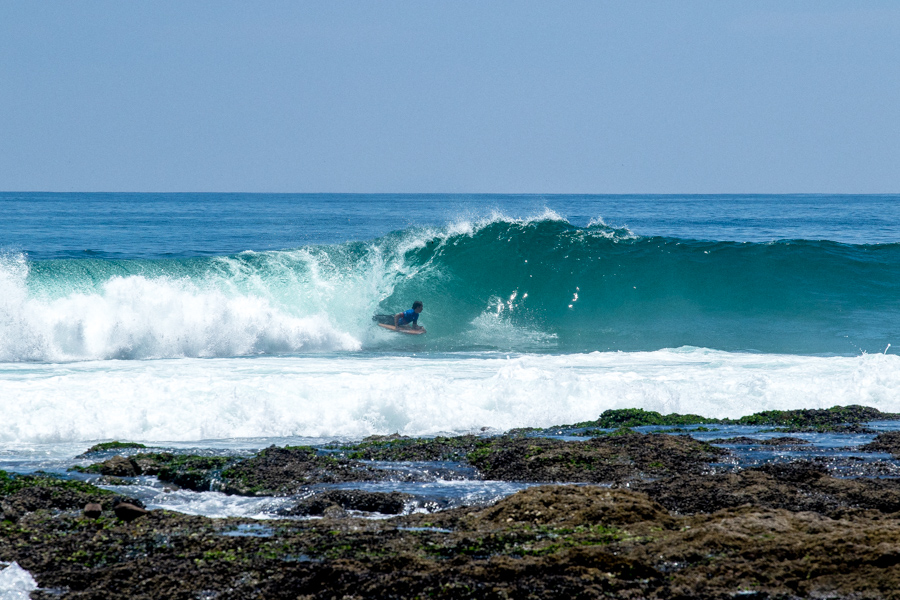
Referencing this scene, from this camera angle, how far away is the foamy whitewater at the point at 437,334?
34.4 feet

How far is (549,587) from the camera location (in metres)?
4.02

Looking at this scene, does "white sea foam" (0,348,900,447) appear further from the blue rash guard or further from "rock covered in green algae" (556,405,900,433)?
the blue rash guard

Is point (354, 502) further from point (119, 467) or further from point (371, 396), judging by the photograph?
point (371, 396)

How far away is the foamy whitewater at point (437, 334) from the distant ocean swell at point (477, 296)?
6cm

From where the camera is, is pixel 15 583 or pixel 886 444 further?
pixel 886 444

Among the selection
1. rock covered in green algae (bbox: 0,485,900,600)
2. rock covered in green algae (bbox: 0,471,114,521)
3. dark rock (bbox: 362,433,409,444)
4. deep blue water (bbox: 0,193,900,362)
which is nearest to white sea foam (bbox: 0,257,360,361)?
deep blue water (bbox: 0,193,900,362)

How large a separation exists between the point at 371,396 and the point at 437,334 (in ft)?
28.9

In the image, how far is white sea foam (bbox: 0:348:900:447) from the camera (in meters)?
9.91

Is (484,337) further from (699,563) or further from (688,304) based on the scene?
(699,563)

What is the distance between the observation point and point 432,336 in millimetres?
19203

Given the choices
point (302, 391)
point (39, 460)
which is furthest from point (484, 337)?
point (39, 460)

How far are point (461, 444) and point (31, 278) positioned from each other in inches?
581

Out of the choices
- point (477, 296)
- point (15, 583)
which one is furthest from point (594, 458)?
point (477, 296)

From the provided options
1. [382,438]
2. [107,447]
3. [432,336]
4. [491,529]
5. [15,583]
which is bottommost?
[432,336]
